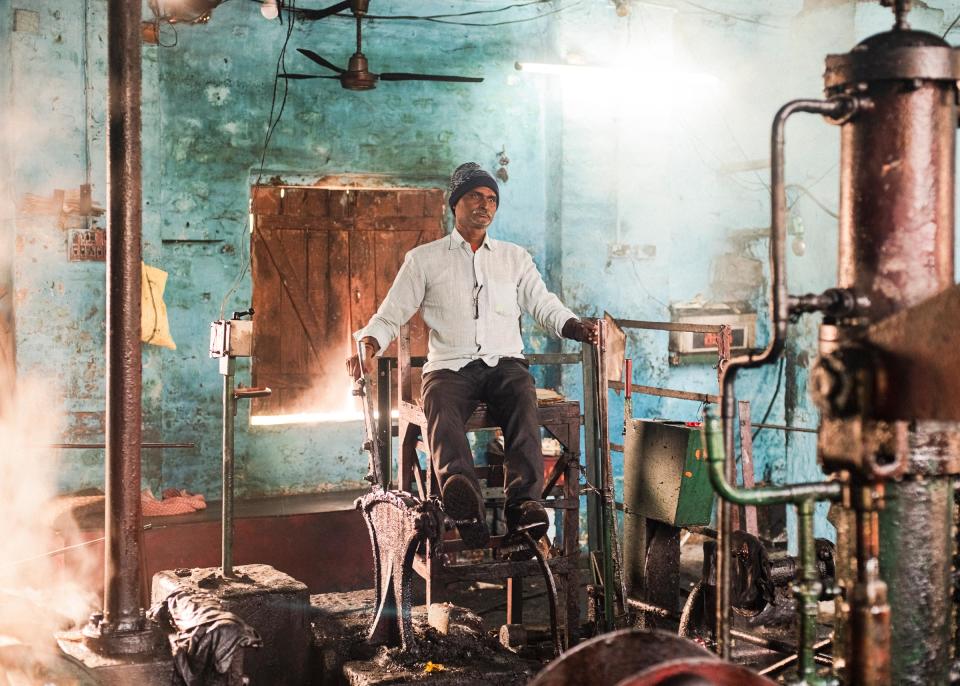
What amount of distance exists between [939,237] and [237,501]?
682 centimetres

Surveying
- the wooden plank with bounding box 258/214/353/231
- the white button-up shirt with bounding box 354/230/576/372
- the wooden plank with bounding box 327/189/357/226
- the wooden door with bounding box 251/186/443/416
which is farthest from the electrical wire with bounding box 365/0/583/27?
the white button-up shirt with bounding box 354/230/576/372

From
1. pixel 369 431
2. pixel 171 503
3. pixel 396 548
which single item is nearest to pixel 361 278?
pixel 171 503

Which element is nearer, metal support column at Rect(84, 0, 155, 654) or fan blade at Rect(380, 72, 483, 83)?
metal support column at Rect(84, 0, 155, 654)

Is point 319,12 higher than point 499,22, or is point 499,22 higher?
point 499,22

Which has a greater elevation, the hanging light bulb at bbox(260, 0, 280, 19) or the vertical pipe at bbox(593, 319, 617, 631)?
the hanging light bulb at bbox(260, 0, 280, 19)

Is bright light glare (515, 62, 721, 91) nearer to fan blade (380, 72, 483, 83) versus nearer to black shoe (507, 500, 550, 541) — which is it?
fan blade (380, 72, 483, 83)

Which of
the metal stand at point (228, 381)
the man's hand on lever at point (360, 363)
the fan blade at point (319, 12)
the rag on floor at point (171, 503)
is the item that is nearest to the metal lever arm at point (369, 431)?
the man's hand on lever at point (360, 363)

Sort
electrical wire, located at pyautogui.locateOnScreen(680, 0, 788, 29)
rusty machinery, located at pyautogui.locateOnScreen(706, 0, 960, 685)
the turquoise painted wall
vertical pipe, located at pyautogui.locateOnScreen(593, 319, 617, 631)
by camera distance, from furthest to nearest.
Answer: electrical wire, located at pyautogui.locateOnScreen(680, 0, 788, 29), the turquoise painted wall, vertical pipe, located at pyautogui.locateOnScreen(593, 319, 617, 631), rusty machinery, located at pyautogui.locateOnScreen(706, 0, 960, 685)

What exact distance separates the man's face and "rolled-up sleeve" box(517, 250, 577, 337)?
1.28ft

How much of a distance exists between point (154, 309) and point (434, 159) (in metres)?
2.86

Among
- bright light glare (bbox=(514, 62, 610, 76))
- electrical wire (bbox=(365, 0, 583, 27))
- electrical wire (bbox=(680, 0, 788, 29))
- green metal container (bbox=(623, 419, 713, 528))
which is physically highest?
electrical wire (bbox=(680, 0, 788, 29))

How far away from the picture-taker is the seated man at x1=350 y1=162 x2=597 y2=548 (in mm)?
5625

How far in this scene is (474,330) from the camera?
6.14 m

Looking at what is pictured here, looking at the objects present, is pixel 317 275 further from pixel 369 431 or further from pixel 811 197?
pixel 811 197
